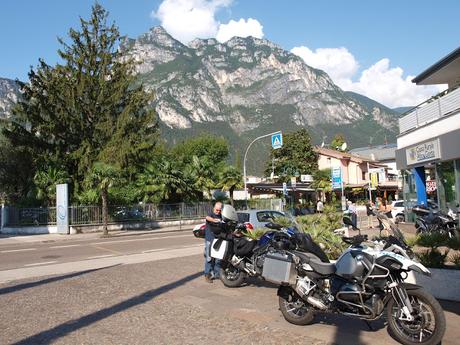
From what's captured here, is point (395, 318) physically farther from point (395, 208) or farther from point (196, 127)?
point (196, 127)

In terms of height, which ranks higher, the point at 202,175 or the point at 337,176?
the point at 202,175

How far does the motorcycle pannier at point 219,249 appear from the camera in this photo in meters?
8.60

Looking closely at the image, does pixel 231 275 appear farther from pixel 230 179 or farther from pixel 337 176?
pixel 230 179

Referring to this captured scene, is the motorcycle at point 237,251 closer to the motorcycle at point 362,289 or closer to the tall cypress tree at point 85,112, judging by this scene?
the motorcycle at point 362,289

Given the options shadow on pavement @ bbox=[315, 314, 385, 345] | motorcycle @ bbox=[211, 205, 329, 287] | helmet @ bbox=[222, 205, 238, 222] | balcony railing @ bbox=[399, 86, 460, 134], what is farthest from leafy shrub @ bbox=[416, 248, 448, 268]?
balcony railing @ bbox=[399, 86, 460, 134]

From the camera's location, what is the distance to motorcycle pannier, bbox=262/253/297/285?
5844mm

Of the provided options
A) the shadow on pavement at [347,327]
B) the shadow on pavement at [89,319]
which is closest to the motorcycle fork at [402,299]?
the shadow on pavement at [347,327]

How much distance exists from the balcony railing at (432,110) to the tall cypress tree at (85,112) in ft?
62.9

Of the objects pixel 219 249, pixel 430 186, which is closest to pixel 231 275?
pixel 219 249

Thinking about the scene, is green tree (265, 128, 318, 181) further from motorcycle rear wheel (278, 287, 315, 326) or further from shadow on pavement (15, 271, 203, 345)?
motorcycle rear wheel (278, 287, 315, 326)

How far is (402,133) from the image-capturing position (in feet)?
76.5

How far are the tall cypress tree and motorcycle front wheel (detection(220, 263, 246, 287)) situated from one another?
2468 centimetres

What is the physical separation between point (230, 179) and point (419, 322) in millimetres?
34715

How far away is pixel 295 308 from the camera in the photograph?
6.12 meters
